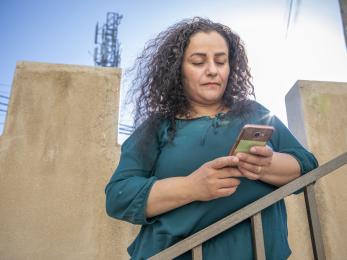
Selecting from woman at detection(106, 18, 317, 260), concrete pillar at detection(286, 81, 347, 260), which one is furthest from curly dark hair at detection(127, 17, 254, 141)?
concrete pillar at detection(286, 81, 347, 260)

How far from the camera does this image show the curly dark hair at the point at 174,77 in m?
1.28

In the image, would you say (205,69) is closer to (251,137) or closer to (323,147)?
(251,137)

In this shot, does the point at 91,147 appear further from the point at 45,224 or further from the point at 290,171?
the point at 290,171

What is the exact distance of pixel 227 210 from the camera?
103 centimetres

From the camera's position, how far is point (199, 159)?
105cm

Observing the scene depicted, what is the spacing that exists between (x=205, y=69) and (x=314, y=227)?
66 centimetres

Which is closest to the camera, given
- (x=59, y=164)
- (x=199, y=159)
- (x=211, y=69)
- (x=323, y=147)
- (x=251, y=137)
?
(x=251, y=137)

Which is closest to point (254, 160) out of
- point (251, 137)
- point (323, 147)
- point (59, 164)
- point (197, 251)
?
point (251, 137)

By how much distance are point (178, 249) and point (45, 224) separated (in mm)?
1509

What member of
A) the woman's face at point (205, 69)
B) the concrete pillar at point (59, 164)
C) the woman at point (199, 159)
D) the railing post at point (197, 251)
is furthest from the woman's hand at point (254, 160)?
the concrete pillar at point (59, 164)

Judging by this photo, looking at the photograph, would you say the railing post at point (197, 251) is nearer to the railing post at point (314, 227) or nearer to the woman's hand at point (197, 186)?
the woman's hand at point (197, 186)

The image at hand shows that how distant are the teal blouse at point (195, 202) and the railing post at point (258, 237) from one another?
43 mm

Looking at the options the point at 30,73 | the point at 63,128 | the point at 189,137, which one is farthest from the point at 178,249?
the point at 30,73

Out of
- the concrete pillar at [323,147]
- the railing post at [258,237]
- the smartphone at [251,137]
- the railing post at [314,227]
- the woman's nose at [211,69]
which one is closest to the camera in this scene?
the smartphone at [251,137]
